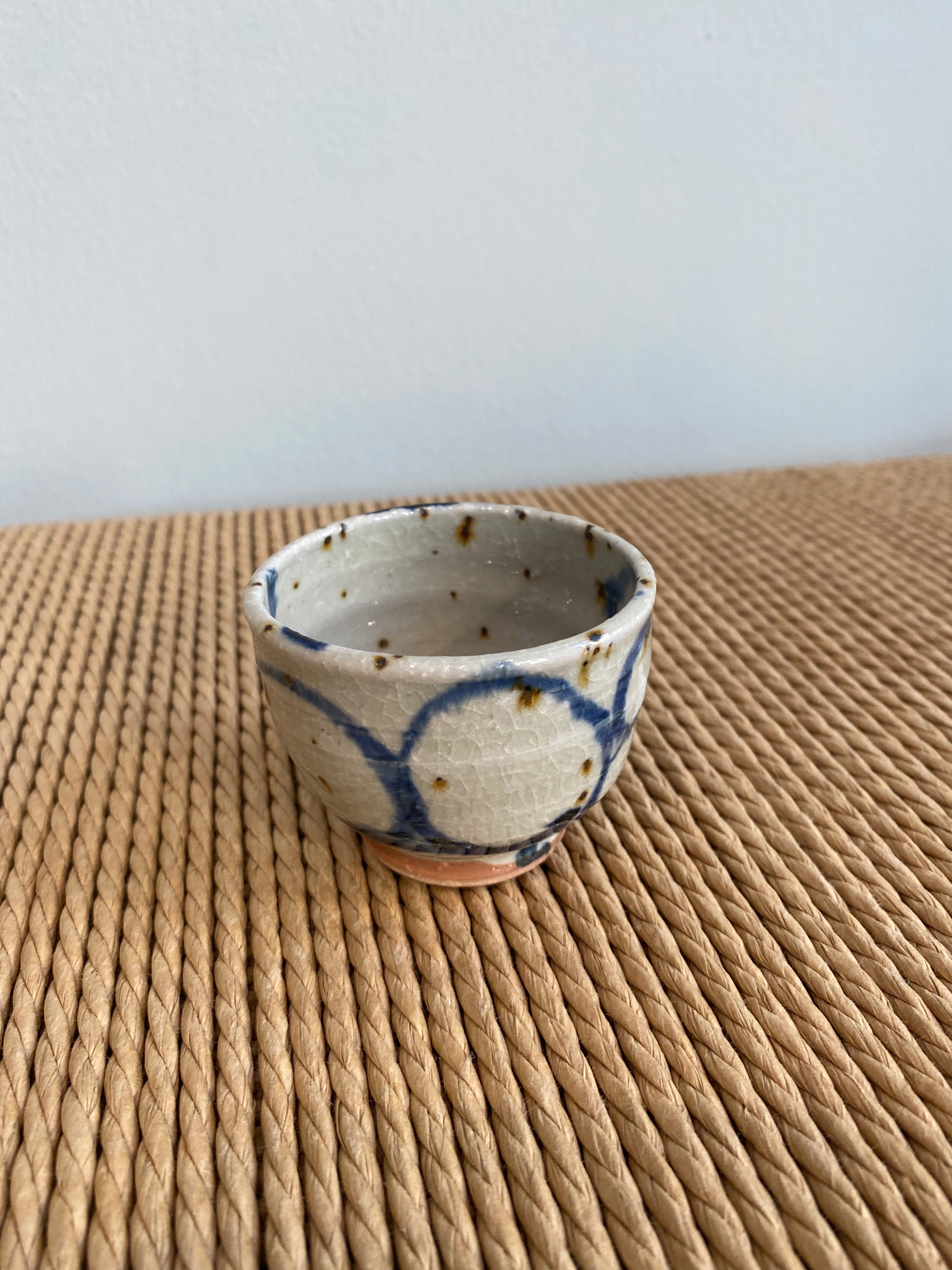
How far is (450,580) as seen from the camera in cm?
38

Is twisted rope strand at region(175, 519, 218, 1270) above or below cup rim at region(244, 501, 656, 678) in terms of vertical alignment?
below

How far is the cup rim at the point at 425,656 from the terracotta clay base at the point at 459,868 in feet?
0.25

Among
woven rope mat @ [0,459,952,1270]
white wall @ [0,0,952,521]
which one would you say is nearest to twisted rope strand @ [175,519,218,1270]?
woven rope mat @ [0,459,952,1270]

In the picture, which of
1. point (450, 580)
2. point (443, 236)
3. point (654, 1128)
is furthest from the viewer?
point (443, 236)

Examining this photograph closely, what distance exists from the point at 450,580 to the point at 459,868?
0.13 metres

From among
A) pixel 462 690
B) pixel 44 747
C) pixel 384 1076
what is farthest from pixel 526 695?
pixel 44 747

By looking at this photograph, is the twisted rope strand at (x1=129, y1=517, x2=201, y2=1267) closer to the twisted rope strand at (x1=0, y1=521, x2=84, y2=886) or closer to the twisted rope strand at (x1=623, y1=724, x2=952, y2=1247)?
the twisted rope strand at (x1=0, y1=521, x2=84, y2=886)

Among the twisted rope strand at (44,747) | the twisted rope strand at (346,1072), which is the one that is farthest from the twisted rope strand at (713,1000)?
the twisted rope strand at (44,747)

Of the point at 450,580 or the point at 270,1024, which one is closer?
the point at 270,1024

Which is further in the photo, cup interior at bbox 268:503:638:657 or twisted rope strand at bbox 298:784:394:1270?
cup interior at bbox 268:503:638:657

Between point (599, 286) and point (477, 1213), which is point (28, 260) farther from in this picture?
point (477, 1213)

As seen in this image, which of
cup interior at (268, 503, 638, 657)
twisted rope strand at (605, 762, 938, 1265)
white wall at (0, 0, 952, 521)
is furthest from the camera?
white wall at (0, 0, 952, 521)

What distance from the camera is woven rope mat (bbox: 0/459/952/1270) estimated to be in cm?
22

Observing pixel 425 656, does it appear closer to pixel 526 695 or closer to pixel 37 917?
pixel 526 695
